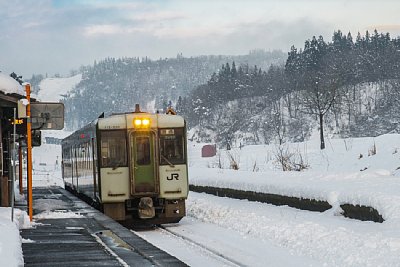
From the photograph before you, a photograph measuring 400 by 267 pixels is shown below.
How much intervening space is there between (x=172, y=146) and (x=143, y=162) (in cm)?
88

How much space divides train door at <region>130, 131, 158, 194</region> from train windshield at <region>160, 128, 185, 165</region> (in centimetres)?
26

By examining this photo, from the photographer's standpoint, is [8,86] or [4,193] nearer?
[8,86]

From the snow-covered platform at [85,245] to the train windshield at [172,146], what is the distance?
2.30 metres

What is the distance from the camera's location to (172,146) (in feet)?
57.1

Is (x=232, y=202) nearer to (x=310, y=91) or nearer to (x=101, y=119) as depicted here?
(x=101, y=119)

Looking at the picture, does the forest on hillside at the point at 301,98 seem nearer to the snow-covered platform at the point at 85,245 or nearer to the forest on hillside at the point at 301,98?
the forest on hillside at the point at 301,98

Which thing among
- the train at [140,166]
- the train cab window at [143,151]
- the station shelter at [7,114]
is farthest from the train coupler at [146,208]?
the station shelter at [7,114]

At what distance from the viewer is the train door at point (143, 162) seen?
16984mm

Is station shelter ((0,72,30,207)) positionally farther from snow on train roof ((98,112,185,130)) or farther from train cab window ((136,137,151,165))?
train cab window ((136,137,151,165))

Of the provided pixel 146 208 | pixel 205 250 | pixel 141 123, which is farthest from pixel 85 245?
pixel 141 123

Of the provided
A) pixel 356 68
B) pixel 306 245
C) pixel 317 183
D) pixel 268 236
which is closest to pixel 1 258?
pixel 306 245

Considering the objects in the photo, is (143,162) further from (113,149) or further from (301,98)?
(301,98)

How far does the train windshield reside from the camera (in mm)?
17281

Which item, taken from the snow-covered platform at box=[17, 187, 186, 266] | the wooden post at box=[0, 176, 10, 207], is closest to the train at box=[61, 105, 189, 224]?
the snow-covered platform at box=[17, 187, 186, 266]
